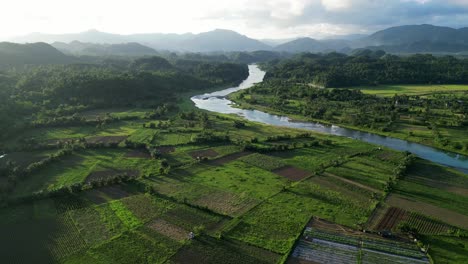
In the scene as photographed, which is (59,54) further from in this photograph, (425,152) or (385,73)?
(425,152)

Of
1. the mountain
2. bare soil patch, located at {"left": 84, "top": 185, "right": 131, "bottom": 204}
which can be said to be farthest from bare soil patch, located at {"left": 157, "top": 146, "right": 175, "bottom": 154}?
the mountain

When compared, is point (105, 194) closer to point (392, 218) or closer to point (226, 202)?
point (226, 202)

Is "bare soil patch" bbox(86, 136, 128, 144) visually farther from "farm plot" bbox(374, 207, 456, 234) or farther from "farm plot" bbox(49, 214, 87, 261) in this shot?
"farm plot" bbox(374, 207, 456, 234)

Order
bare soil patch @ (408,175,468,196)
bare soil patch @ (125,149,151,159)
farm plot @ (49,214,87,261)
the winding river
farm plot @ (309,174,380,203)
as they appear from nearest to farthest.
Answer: farm plot @ (49,214,87,261) < farm plot @ (309,174,380,203) < bare soil patch @ (408,175,468,196) < bare soil patch @ (125,149,151,159) < the winding river

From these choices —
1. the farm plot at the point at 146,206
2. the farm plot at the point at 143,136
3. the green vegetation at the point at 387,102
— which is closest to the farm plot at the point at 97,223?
the farm plot at the point at 146,206

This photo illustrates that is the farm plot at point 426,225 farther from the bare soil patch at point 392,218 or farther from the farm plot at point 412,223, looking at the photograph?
the bare soil patch at point 392,218

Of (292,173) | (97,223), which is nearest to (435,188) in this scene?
(292,173)
